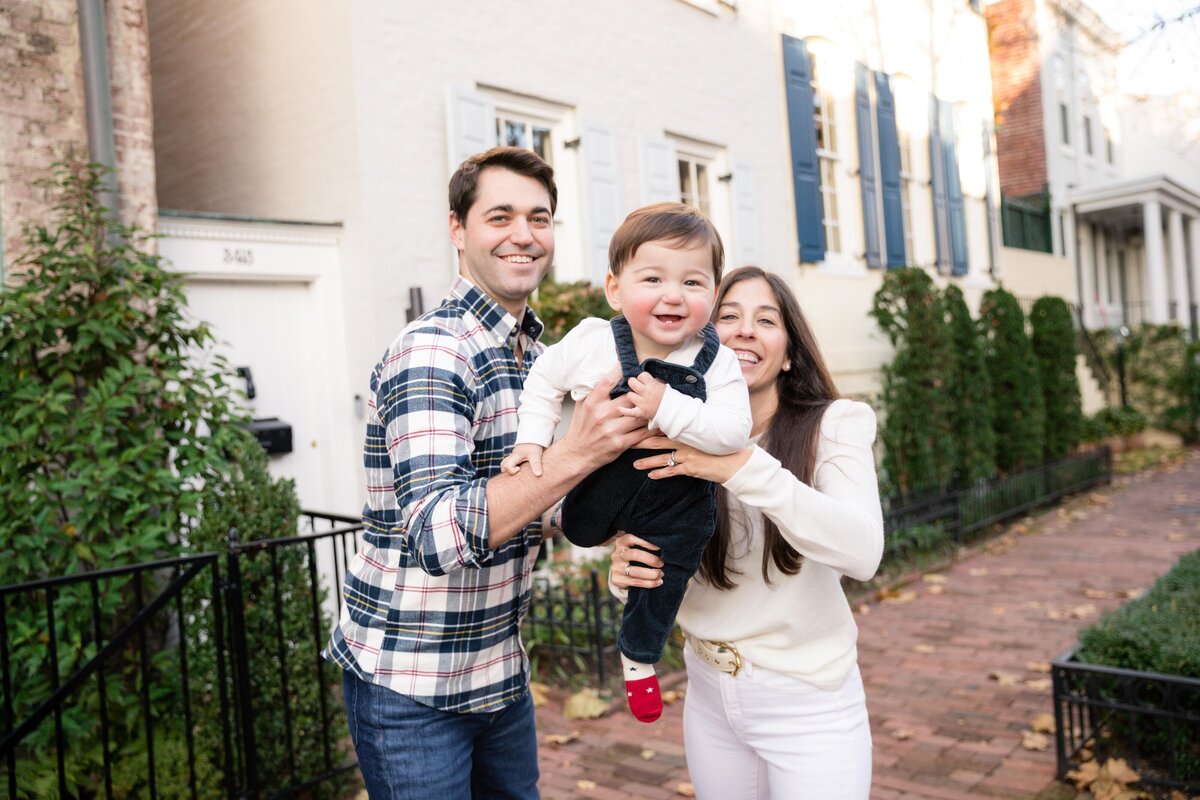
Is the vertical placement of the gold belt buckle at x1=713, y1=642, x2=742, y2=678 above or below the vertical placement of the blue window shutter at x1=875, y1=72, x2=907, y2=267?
below

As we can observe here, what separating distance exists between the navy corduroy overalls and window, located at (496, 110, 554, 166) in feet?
19.2

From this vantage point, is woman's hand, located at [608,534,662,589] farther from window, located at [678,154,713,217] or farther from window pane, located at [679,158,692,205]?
window pane, located at [679,158,692,205]

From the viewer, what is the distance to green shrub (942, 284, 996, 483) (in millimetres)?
10945

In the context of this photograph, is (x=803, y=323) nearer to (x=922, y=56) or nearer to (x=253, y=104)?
(x=253, y=104)

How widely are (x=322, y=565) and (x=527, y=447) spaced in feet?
16.6

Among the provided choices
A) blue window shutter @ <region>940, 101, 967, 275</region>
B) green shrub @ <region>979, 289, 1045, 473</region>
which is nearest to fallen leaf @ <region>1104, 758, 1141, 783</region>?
green shrub @ <region>979, 289, 1045, 473</region>

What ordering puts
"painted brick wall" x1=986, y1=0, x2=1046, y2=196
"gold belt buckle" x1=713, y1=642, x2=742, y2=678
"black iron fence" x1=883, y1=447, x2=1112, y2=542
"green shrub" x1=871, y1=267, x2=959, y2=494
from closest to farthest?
1. "gold belt buckle" x1=713, y1=642, x2=742, y2=678
2. "black iron fence" x1=883, y1=447, x2=1112, y2=542
3. "green shrub" x1=871, y1=267, x2=959, y2=494
4. "painted brick wall" x1=986, y1=0, x2=1046, y2=196

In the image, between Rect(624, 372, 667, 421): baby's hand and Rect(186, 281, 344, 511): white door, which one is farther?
Rect(186, 281, 344, 511): white door

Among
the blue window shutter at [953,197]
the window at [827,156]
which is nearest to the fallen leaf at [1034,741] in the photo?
the window at [827,156]

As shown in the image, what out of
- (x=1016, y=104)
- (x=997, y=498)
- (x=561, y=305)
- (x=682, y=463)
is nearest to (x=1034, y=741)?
(x=682, y=463)

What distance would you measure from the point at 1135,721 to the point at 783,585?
110 inches

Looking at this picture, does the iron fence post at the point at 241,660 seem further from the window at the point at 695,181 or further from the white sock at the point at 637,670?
the window at the point at 695,181

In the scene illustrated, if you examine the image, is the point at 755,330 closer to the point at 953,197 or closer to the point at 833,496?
the point at 833,496

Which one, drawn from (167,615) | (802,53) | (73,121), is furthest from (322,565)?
(802,53)
